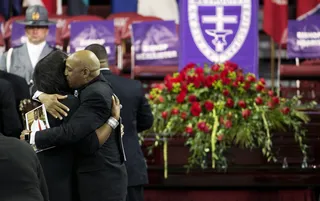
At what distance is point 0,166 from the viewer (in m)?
4.32

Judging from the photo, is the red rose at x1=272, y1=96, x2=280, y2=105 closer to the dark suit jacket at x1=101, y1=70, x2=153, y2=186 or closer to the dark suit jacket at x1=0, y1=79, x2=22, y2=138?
the dark suit jacket at x1=101, y1=70, x2=153, y2=186

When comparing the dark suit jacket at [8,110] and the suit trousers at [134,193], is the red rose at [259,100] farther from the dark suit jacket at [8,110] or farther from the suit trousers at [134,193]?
the dark suit jacket at [8,110]

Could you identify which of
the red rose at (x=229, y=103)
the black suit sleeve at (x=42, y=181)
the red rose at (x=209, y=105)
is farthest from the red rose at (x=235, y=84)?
the black suit sleeve at (x=42, y=181)

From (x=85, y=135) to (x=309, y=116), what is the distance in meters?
2.93

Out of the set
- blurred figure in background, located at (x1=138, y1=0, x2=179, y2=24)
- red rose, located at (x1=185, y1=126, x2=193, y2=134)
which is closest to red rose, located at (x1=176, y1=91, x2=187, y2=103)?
red rose, located at (x1=185, y1=126, x2=193, y2=134)

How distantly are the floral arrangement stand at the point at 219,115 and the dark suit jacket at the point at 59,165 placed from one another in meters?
2.35

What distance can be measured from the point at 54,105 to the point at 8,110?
1702 mm

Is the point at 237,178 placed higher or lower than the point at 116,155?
lower

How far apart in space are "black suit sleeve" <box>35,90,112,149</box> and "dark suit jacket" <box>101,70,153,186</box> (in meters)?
1.17

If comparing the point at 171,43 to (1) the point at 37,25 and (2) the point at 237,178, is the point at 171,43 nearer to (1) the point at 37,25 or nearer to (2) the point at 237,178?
(1) the point at 37,25

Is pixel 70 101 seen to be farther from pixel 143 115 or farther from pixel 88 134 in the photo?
pixel 143 115

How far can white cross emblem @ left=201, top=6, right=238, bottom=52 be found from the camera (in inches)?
352

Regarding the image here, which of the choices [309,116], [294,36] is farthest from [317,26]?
[309,116]

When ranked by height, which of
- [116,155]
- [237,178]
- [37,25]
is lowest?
[237,178]
